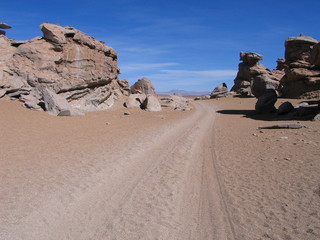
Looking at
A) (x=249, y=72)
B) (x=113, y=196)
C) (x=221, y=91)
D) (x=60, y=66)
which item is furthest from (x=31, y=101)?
(x=249, y=72)

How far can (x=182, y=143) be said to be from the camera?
13.3 m

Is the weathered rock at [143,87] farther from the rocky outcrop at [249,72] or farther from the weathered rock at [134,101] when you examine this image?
the rocky outcrop at [249,72]

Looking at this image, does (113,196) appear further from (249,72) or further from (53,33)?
(249,72)

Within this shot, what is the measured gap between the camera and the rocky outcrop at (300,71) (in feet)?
107

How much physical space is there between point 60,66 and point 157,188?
19230mm

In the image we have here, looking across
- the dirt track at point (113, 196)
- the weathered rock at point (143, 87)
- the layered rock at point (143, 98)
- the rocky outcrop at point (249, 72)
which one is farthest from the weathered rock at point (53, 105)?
the rocky outcrop at point (249, 72)

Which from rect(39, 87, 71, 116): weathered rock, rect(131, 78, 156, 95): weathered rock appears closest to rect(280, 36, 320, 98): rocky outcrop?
rect(131, 78, 156, 95): weathered rock

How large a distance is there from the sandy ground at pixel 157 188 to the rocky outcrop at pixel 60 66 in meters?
8.44

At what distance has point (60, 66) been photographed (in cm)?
2284

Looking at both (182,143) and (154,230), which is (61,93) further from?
(154,230)

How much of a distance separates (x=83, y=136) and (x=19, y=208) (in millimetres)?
8606

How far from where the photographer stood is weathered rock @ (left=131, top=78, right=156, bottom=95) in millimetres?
37000

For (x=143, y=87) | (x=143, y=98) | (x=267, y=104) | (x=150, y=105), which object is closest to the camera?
(x=267, y=104)

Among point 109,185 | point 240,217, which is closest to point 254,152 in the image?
point 240,217
